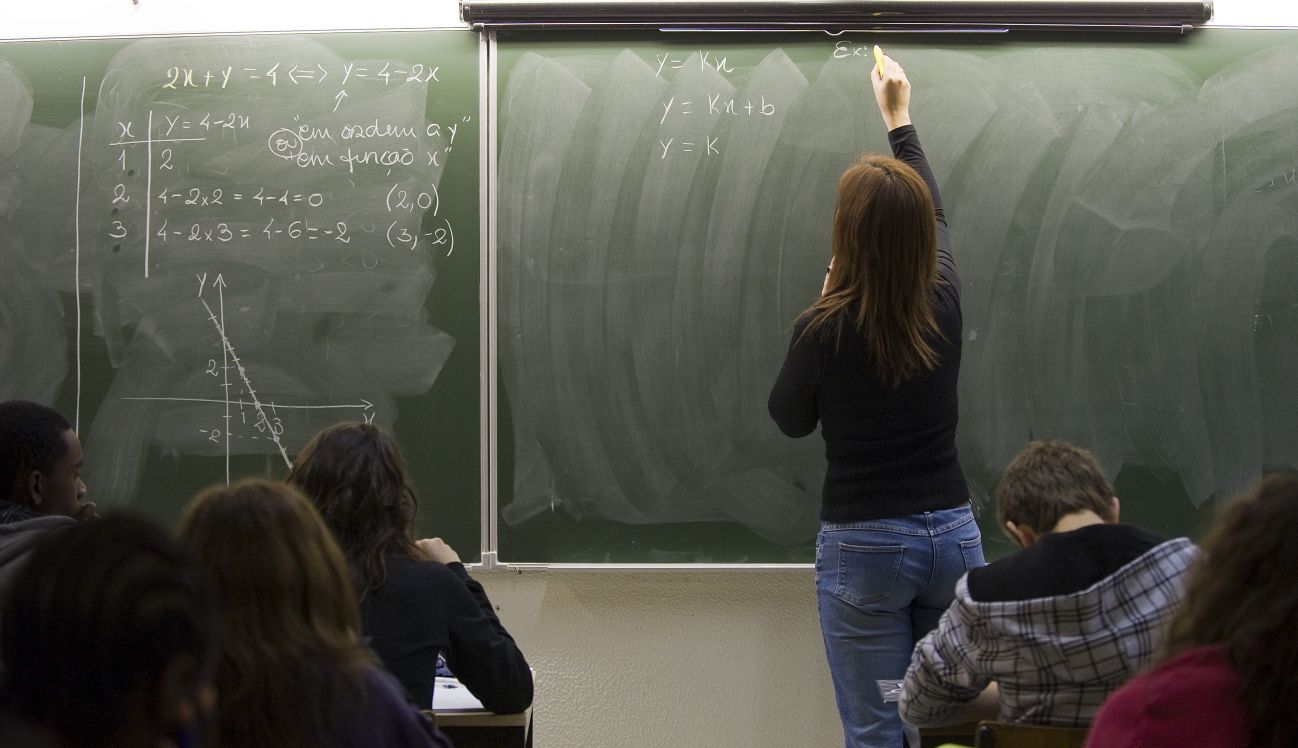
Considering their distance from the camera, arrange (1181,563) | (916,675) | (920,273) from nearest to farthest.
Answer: (1181,563), (916,675), (920,273)

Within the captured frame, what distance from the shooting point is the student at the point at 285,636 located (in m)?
1.39

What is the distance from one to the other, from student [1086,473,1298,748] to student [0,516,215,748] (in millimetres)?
968

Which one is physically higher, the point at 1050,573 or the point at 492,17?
the point at 492,17

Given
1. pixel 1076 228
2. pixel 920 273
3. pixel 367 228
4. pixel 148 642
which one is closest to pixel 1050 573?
pixel 920 273

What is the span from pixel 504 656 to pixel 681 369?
3.91ft

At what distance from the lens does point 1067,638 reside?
6.00ft

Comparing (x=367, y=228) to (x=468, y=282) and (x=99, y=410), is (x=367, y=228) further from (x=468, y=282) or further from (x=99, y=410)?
(x=99, y=410)

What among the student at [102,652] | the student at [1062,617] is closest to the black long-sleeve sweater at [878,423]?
the student at [1062,617]

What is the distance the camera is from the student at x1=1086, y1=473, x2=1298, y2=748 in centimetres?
122

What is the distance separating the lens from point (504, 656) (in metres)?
2.22

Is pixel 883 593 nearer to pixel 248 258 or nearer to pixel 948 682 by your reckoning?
pixel 948 682

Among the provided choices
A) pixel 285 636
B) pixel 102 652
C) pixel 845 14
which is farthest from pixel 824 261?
pixel 102 652

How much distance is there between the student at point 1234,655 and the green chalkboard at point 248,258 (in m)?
2.19

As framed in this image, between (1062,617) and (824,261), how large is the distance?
1550 millimetres
